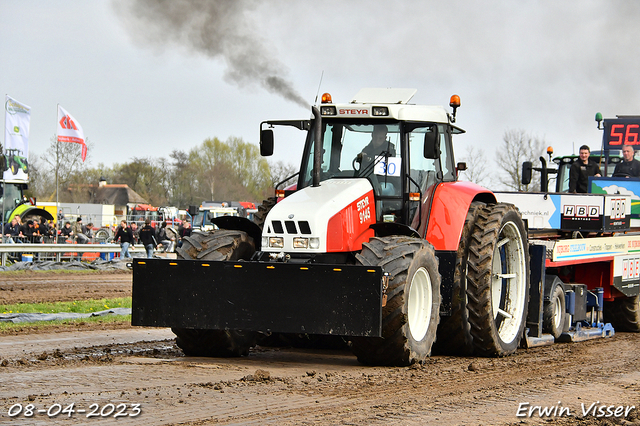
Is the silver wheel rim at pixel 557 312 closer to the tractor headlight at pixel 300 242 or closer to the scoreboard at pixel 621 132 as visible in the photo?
the tractor headlight at pixel 300 242

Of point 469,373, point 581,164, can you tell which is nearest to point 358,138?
point 469,373

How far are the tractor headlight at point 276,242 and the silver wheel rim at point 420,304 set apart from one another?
1.38 m

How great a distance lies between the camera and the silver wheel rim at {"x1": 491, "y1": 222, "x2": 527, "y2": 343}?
988 cm

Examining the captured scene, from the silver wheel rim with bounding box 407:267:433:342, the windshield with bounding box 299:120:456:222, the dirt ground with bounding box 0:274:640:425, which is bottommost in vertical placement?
the dirt ground with bounding box 0:274:640:425

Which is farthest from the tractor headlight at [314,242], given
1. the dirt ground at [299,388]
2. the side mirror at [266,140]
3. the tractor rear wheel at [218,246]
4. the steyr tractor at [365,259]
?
the side mirror at [266,140]

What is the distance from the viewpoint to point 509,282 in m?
10.2

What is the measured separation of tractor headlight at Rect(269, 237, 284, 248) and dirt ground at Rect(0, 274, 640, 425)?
1.23 meters

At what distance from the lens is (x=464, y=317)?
8867 millimetres

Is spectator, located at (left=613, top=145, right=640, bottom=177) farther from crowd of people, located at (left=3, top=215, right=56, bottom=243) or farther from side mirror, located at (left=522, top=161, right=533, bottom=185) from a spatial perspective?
crowd of people, located at (left=3, top=215, right=56, bottom=243)

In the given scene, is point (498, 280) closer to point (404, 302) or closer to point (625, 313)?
point (404, 302)

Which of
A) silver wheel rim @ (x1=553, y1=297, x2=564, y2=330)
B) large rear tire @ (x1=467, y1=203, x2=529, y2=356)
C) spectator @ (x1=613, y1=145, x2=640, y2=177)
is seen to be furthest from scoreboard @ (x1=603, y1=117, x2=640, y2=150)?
large rear tire @ (x1=467, y1=203, x2=529, y2=356)

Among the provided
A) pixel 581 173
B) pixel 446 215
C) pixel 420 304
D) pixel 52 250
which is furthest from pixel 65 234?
pixel 420 304

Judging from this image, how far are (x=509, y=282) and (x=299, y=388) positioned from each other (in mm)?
4434

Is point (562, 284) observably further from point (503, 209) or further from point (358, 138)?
point (358, 138)
